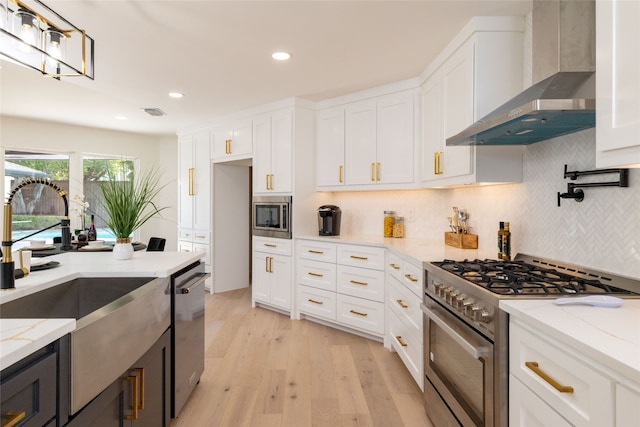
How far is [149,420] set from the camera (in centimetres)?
164

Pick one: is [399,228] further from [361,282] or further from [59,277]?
[59,277]

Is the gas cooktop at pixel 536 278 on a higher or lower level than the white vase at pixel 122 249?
lower

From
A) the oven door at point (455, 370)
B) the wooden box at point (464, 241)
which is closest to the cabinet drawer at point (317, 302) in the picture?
the wooden box at point (464, 241)

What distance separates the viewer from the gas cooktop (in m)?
1.40

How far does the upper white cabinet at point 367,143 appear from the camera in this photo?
3.29 metres

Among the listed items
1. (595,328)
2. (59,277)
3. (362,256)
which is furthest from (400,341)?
(59,277)

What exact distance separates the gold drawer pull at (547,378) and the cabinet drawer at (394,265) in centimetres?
156

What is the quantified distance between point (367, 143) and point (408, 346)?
1979 mm

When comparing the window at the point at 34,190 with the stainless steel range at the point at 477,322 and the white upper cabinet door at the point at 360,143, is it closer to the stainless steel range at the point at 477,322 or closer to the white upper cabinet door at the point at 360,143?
the white upper cabinet door at the point at 360,143

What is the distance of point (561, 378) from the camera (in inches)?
38.6

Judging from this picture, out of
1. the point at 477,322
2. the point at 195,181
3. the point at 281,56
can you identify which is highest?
the point at 281,56

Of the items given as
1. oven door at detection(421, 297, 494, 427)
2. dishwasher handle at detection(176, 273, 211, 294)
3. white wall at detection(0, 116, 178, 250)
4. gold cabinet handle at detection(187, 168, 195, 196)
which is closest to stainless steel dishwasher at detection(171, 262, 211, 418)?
dishwasher handle at detection(176, 273, 211, 294)

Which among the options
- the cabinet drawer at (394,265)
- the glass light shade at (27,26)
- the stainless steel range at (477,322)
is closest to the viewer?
the stainless steel range at (477,322)

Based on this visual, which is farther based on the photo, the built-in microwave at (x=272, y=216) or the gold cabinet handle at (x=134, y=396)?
the built-in microwave at (x=272, y=216)
